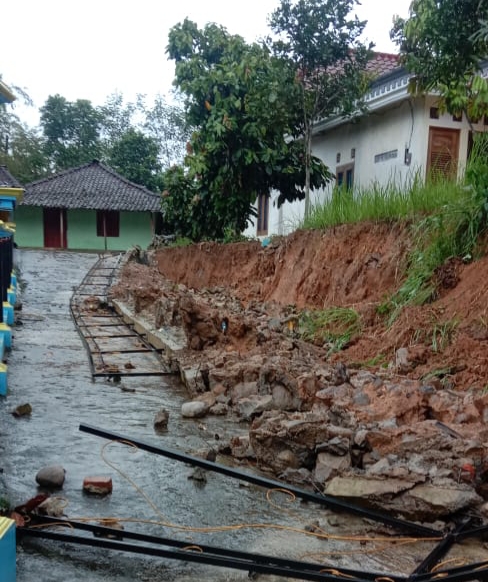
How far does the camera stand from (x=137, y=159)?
36.8 metres

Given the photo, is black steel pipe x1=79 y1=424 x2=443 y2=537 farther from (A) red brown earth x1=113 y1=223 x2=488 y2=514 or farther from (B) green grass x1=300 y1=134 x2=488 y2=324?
(B) green grass x1=300 y1=134 x2=488 y2=324

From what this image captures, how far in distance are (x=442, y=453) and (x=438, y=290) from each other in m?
3.13

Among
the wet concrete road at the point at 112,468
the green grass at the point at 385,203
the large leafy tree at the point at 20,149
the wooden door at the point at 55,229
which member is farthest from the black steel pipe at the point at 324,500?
the large leafy tree at the point at 20,149

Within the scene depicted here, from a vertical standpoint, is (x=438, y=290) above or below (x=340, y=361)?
above

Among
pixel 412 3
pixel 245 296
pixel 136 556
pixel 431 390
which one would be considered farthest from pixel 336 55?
pixel 136 556

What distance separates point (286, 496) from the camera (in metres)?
4.01

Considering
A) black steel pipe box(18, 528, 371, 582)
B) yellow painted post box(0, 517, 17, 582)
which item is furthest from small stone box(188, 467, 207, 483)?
yellow painted post box(0, 517, 17, 582)

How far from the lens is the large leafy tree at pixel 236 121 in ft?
39.9

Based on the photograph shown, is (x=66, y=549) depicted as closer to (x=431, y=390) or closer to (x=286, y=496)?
(x=286, y=496)

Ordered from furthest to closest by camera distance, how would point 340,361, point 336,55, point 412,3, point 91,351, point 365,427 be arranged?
point 336,55
point 91,351
point 340,361
point 412,3
point 365,427

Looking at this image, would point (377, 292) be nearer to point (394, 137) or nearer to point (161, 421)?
point (161, 421)

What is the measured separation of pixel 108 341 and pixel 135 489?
599 centimetres

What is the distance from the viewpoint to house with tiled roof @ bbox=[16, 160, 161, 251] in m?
28.9

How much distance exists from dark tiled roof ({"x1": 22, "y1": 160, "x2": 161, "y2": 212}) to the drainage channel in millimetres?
12465
